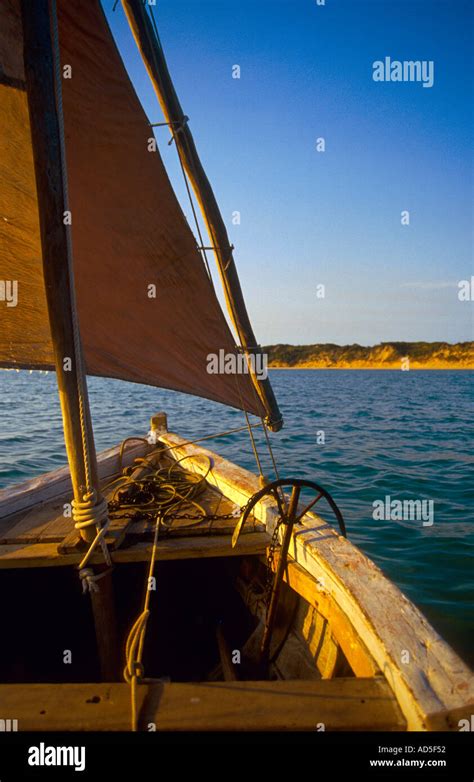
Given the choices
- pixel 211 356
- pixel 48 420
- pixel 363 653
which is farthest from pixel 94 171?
pixel 48 420

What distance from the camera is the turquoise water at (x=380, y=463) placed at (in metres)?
5.52

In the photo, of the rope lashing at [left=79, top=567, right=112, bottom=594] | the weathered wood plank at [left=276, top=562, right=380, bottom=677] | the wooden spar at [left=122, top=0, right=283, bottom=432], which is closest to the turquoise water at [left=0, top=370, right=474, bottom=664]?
the weathered wood plank at [left=276, top=562, right=380, bottom=677]

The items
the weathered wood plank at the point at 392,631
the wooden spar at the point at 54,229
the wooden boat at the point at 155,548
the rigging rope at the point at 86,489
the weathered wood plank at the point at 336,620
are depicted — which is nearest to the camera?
the weathered wood plank at the point at 392,631

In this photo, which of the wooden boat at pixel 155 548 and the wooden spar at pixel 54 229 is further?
the wooden spar at pixel 54 229

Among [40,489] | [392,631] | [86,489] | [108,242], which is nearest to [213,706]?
[392,631]

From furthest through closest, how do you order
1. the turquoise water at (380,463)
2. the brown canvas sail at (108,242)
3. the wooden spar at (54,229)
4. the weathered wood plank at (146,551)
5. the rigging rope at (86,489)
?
1. the turquoise water at (380,463)
2. the brown canvas sail at (108,242)
3. the weathered wood plank at (146,551)
4. the rigging rope at (86,489)
5. the wooden spar at (54,229)

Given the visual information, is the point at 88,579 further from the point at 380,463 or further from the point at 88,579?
the point at 380,463

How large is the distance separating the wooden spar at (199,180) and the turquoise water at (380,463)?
297cm

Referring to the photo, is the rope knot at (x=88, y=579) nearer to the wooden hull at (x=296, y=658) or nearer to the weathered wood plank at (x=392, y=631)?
the wooden hull at (x=296, y=658)

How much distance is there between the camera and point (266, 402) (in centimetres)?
482

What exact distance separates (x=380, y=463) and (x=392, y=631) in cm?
992

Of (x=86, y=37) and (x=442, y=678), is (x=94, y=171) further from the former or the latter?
(x=442, y=678)

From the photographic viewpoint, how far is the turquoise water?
18.1ft

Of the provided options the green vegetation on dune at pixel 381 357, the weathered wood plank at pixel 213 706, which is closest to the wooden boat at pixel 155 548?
the weathered wood plank at pixel 213 706
